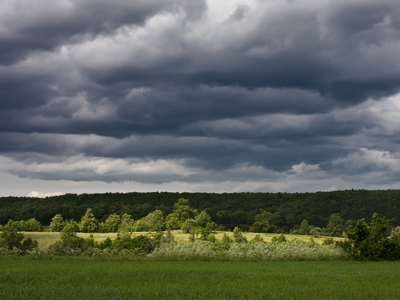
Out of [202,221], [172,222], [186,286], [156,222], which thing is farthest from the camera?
[172,222]

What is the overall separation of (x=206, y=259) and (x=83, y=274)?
16242 millimetres

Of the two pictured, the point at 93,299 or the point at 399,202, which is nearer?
the point at 93,299

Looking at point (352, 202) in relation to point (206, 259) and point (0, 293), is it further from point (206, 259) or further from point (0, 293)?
point (0, 293)

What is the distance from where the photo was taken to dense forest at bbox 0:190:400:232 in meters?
116

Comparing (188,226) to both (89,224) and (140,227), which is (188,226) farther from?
(89,224)

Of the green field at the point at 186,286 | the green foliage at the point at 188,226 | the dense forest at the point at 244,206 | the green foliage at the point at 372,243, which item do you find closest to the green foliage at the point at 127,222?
the dense forest at the point at 244,206

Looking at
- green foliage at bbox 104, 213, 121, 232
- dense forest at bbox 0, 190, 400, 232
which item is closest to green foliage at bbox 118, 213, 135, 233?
green foliage at bbox 104, 213, 121, 232

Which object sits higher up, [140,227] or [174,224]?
[174,224]

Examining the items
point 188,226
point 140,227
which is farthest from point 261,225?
point 140,227

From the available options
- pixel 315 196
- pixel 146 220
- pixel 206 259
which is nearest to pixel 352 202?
pixel 315 196

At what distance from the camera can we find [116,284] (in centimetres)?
1606

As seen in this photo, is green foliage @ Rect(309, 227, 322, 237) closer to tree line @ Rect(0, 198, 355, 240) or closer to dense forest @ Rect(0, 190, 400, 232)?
tree line @ Rect(0, 198, 355, 240)

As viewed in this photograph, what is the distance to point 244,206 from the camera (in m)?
141

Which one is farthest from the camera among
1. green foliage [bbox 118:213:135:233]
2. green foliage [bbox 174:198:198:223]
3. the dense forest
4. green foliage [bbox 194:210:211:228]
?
green foliage [bbox 174:198:198:223]
